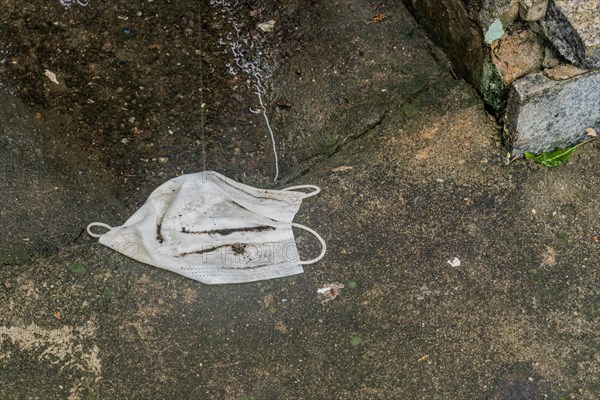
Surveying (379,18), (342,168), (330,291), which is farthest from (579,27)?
(330,291)

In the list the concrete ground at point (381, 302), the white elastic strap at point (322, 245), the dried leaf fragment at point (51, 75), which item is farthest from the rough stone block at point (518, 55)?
the dried leaf fragment at point (51, 75)

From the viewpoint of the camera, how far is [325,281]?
310cm

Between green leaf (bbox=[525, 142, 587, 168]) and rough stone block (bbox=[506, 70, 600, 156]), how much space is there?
23mm

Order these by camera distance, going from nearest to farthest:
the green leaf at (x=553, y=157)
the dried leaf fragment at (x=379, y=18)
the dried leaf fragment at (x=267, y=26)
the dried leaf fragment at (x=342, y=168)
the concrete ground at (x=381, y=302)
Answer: the concrete ground at (x=381, y=302), the green leaf at (x=553, y=157), the dried leaf fragment at (x=342, y=168), the dried leaf fragment at (x=379, y=18), the dried leaf fragment at (x=267, y=26)

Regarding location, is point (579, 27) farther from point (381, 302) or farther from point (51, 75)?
point (51, 75)

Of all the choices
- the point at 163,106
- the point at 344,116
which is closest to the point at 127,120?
the point at 163,106

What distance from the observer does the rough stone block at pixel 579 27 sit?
116 inches

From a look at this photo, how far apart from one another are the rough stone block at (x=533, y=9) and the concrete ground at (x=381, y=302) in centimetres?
51

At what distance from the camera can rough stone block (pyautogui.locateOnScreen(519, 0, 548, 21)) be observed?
307 centimetres

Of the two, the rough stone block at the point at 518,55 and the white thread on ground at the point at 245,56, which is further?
the white thread on ground at the point at 245,56

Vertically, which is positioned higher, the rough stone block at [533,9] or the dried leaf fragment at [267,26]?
the rough stone block at [533,9]

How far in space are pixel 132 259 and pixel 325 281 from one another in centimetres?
84

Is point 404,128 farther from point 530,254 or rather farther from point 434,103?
point 530,254

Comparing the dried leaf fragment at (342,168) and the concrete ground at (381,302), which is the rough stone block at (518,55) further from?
the dried leaf fragment at (342,168)
